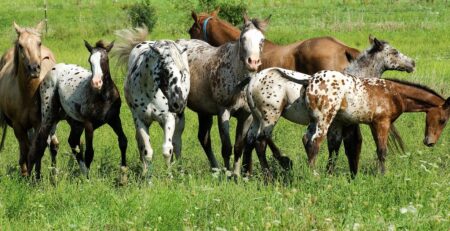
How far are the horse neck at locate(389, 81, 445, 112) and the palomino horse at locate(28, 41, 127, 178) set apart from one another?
10.9 ft

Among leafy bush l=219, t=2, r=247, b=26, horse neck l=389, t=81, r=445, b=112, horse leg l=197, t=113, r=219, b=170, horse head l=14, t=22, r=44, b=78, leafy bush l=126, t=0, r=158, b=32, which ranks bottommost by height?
leafy bush l=126, t=0, r=158, b=32

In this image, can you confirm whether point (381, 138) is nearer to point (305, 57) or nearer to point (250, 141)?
point (250, 141)

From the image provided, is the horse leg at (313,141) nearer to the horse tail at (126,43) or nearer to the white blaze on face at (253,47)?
the white blaze on face at (253,47)

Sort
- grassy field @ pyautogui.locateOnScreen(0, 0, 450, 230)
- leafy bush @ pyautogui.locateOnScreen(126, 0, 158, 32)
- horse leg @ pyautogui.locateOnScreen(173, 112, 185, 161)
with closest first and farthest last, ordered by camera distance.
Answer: grassy field @ pyautogui.locateOnScreen(0, 0, 450, 230) → horse leg @ pyautogui.locateOnScreen(173, 112, 185, 161) → leafy bush @ pyautogui.locateOnScreen(126, 0, 158, 32)

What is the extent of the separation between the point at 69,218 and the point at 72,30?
80.4 feet

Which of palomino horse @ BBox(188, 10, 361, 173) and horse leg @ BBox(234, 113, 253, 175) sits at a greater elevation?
palomino horse @ BBox(188, 10, 361, 173)

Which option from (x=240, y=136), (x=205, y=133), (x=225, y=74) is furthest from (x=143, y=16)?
(x=240, y=136)

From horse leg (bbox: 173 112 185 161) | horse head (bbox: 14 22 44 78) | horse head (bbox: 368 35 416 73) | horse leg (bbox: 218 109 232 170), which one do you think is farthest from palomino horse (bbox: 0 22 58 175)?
horse head (bbox: 368 35 416 73)

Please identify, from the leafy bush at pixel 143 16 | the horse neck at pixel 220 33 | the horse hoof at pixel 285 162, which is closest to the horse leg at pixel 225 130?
the horse hoof at pixel 285 162

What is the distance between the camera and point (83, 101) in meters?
10.2

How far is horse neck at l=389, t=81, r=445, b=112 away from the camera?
9789mm

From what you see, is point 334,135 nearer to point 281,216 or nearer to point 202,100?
point 202,100

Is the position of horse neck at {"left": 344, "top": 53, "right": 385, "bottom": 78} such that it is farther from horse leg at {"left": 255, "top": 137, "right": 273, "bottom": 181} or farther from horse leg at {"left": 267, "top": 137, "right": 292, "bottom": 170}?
horse leg at {"left": 255, "top": 137, "right": 273, "bottom": 181}

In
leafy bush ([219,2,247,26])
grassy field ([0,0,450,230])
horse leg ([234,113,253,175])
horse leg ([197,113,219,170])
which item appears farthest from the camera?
leafy bush ([219,2,247,26])
